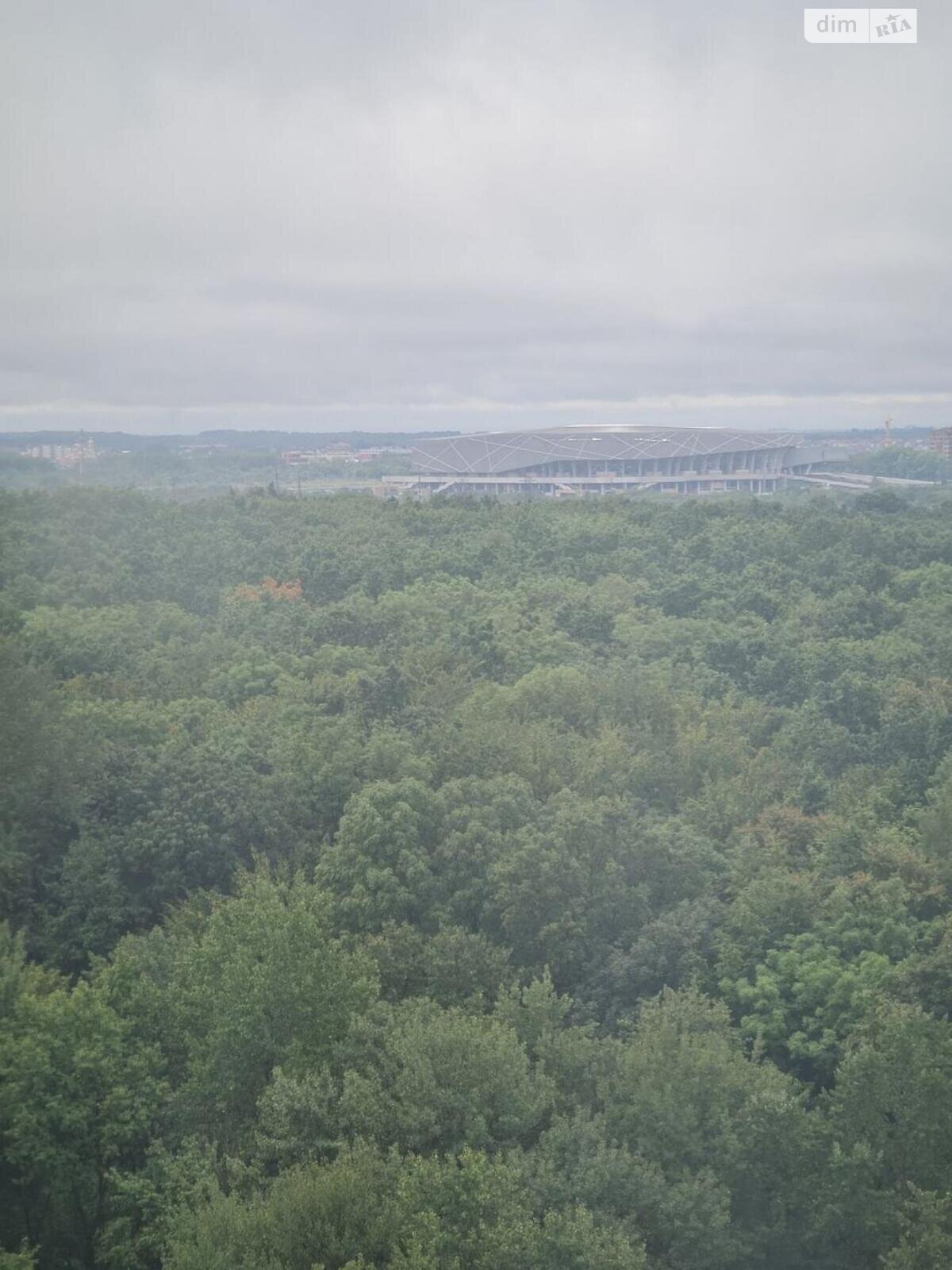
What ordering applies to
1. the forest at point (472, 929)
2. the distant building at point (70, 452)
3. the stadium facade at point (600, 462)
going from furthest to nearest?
the stadium facade at point (600, 462), the distant building at point (70, 452), the forest at point (472, 929)

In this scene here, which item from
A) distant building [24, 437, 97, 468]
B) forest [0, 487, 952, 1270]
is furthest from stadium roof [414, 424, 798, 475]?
forest [0, 487, 952, 1270]

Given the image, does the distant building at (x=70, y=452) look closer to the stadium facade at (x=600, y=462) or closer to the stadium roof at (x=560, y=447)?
the stadium facade at (x=600, y=462)

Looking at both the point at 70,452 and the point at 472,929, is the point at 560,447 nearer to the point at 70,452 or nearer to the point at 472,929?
the point at 70,452

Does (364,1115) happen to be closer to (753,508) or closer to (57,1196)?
(57,1196)

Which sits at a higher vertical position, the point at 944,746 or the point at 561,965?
the point at 944,746

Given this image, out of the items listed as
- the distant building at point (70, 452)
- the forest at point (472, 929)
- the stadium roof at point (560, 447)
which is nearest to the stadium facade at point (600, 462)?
the stadium roof at point (560, 447)

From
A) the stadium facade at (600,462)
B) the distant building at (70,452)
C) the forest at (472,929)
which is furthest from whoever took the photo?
the stadium facade at (600,462)

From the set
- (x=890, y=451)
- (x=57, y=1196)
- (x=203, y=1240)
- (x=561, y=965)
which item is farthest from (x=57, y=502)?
(x=890, y=451)
